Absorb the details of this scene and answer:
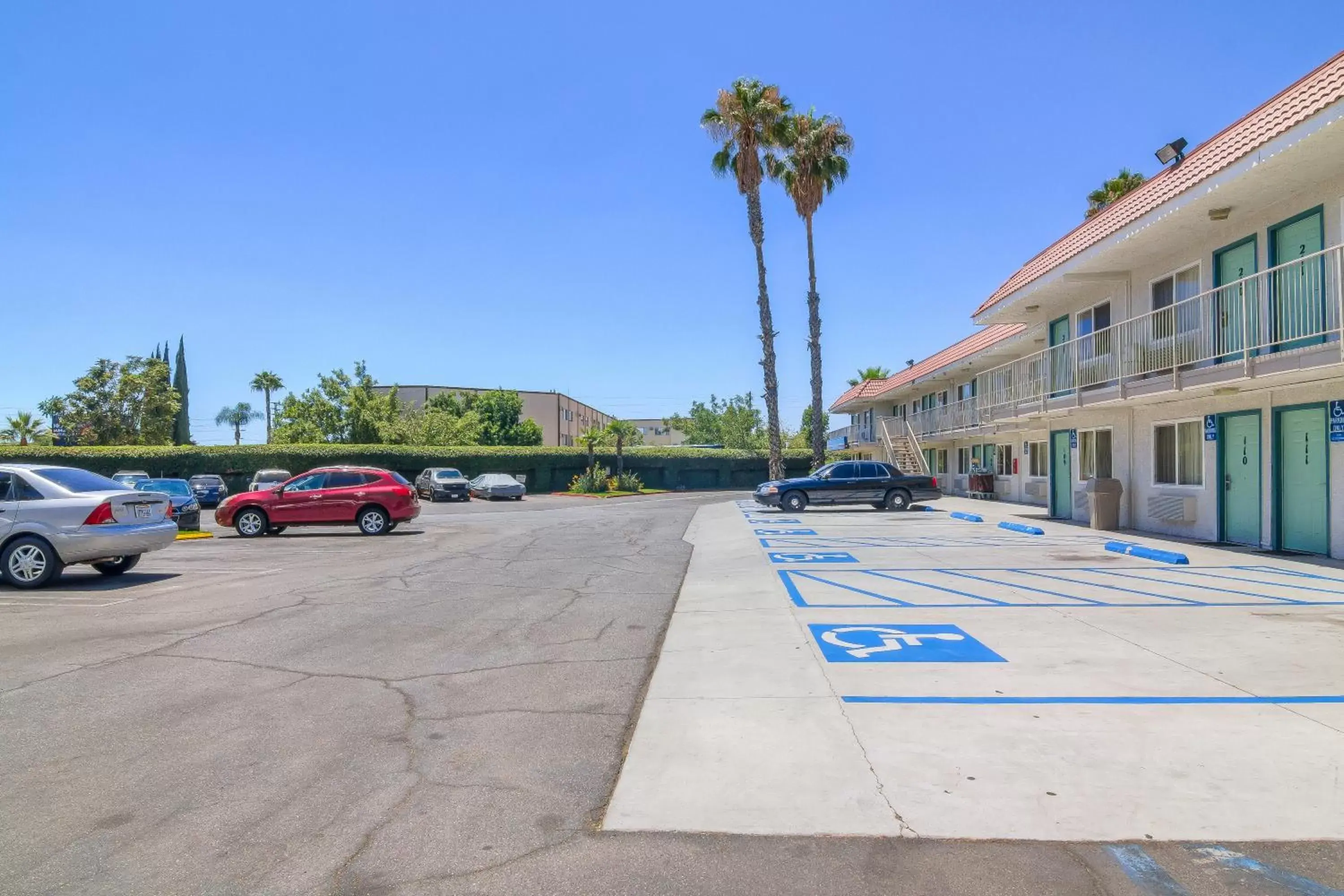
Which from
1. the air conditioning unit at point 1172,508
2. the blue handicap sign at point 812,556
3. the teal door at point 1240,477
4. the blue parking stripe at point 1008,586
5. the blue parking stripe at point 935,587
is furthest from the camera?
the air conditioning unit at point 1172,508

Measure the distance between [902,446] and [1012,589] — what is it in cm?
3059

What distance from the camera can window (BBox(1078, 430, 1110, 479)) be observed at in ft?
69.3

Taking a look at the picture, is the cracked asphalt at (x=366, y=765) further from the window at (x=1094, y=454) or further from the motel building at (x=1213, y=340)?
the window at (x=1094, y=454)

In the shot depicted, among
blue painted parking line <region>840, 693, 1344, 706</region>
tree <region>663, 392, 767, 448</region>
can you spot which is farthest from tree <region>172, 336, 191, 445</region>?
blue painted parking line <region>840, 693, 1344, 706</region>

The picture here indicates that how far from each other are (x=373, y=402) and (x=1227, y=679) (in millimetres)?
53993

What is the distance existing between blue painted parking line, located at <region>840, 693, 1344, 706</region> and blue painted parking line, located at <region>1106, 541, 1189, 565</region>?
798 centimetres

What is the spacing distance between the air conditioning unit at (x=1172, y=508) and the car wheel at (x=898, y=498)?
9.75 meters

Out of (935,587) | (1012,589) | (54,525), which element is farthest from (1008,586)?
(54,525)

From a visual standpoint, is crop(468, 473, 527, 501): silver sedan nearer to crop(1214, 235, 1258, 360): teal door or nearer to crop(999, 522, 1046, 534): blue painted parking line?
crop(999, 522, 1046, 534): blue painted parking line

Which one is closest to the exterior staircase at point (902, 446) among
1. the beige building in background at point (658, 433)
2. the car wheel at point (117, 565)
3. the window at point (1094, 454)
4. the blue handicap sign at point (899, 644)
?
the window at point (1094, 454)

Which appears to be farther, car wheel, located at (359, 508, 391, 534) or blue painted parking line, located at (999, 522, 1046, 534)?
car wheel, located at (359, 508, 391, 534)

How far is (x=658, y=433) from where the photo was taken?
13025 cm

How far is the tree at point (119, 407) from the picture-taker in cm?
5391

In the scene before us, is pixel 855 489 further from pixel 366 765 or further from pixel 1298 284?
pixel 366 765
